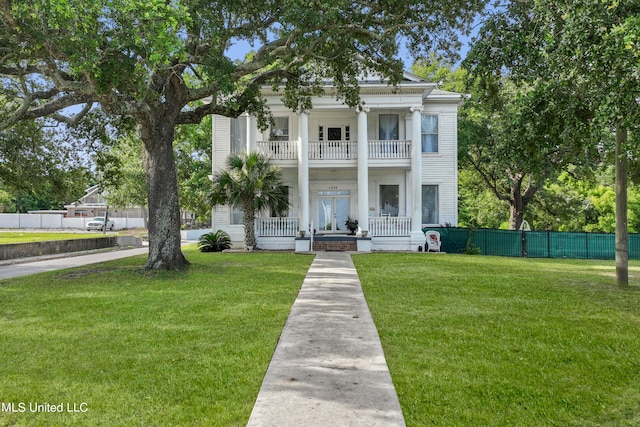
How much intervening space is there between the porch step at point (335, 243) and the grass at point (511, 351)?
9753 mm

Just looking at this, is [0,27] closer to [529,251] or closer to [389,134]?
[389,134]

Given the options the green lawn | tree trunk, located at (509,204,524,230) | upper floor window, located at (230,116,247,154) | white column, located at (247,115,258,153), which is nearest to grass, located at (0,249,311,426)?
the green lawn

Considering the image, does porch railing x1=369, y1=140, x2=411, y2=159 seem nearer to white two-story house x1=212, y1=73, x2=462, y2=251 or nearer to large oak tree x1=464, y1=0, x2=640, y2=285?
white two-story house x1=212, y1=73, x2=462, y2=251

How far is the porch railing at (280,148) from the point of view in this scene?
21859 mm

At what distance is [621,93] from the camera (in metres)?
6.43

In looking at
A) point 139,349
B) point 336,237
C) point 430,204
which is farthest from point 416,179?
point 139,349

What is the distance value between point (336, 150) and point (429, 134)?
204 inches

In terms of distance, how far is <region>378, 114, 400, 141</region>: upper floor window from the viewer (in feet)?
76.1

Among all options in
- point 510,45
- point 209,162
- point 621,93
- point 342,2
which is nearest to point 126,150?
point 209,162

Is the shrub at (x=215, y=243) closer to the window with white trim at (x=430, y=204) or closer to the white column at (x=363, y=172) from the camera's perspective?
the white column at (x=363, y=172)

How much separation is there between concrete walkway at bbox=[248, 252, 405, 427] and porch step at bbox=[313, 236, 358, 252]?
12585 millimetres

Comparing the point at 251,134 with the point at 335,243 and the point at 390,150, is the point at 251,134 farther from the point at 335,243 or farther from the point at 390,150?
the point at 390,150

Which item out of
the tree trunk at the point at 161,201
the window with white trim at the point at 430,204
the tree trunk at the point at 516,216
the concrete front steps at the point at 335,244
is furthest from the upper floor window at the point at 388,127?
the tree trunk at the point at 161,201

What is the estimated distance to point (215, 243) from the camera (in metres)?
21.5
